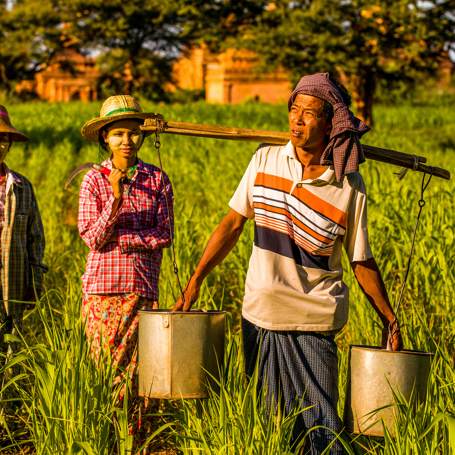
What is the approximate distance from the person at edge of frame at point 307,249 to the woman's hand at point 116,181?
0.48m

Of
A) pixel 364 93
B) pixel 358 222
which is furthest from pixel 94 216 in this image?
pixel 364 93

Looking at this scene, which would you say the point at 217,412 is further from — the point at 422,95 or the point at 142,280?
the point at 422,95

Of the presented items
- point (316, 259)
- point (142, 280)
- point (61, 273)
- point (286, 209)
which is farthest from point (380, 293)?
point (61, 273)

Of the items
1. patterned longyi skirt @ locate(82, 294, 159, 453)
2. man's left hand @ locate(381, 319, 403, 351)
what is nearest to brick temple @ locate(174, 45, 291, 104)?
patterned longyi skirt @ locate(82, 294, 159, 453)

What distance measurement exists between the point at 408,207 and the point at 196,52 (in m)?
41.7

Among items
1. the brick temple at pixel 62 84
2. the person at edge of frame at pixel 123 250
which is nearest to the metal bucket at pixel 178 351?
the person at edge of frame at pixel 123 250

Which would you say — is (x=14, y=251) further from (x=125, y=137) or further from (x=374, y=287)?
(x=374, y=287)

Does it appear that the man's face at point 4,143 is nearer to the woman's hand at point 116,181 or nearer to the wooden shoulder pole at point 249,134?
the woman's hand at point 116,181

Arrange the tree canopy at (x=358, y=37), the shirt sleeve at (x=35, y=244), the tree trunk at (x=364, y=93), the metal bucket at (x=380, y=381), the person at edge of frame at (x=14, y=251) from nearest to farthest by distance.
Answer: the metal bucket at (x=380, y=381), the person at edge of frame at (x=14, y=251), the shirt sleeve at (x=35, y=244), the tree canopy at (x=358, y=37), the tree trunk at (x=364, y=93)

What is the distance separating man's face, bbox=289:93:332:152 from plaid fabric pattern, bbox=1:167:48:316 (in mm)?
1262

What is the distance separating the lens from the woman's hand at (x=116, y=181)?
2.29 metres

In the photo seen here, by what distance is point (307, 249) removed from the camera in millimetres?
2002

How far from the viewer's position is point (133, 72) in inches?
1481

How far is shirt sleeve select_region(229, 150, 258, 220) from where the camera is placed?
2.09 meters
